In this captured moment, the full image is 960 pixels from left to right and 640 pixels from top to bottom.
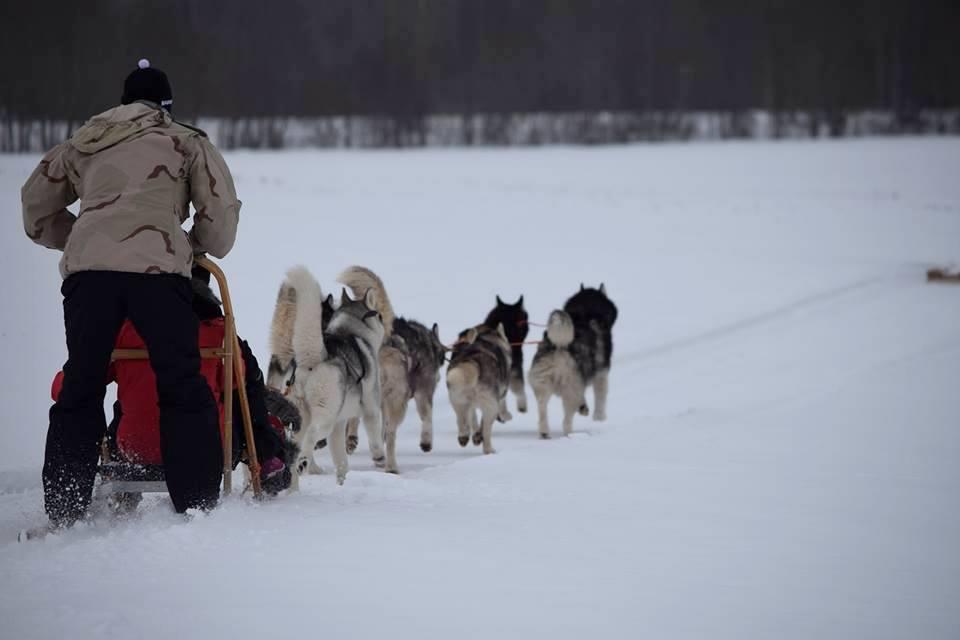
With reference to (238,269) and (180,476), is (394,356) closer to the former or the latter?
(180,476)

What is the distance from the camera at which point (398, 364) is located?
6707 millimetres

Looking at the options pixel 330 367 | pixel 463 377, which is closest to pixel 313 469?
pixel 330 367

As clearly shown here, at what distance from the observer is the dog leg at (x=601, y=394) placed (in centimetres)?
846

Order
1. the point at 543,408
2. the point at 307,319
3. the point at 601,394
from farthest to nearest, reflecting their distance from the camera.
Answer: the point at 601,394, the point at 543,408, the point at 307,319

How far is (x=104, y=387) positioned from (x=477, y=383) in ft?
11.6

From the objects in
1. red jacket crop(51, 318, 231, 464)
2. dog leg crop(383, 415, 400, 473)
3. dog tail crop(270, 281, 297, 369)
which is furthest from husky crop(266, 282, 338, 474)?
red jacket crop(51, 318, 231, 464)

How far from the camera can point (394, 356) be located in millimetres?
6719

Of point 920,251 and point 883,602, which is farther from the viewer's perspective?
point 920,251

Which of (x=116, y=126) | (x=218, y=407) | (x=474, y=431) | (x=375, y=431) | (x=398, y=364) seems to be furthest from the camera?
(x=474, y=431)

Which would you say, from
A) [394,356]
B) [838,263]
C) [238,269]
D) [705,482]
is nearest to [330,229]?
[238,269]

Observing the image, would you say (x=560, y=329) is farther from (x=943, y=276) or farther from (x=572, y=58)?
(x=572, y=58)

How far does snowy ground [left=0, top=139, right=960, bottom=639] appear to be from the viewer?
9.50 feet

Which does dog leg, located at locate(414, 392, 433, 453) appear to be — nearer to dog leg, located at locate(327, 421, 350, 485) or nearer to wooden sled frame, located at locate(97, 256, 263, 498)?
dog leg, located at locate(327, 421, 350, 485)

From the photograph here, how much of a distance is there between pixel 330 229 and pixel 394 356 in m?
10.6
